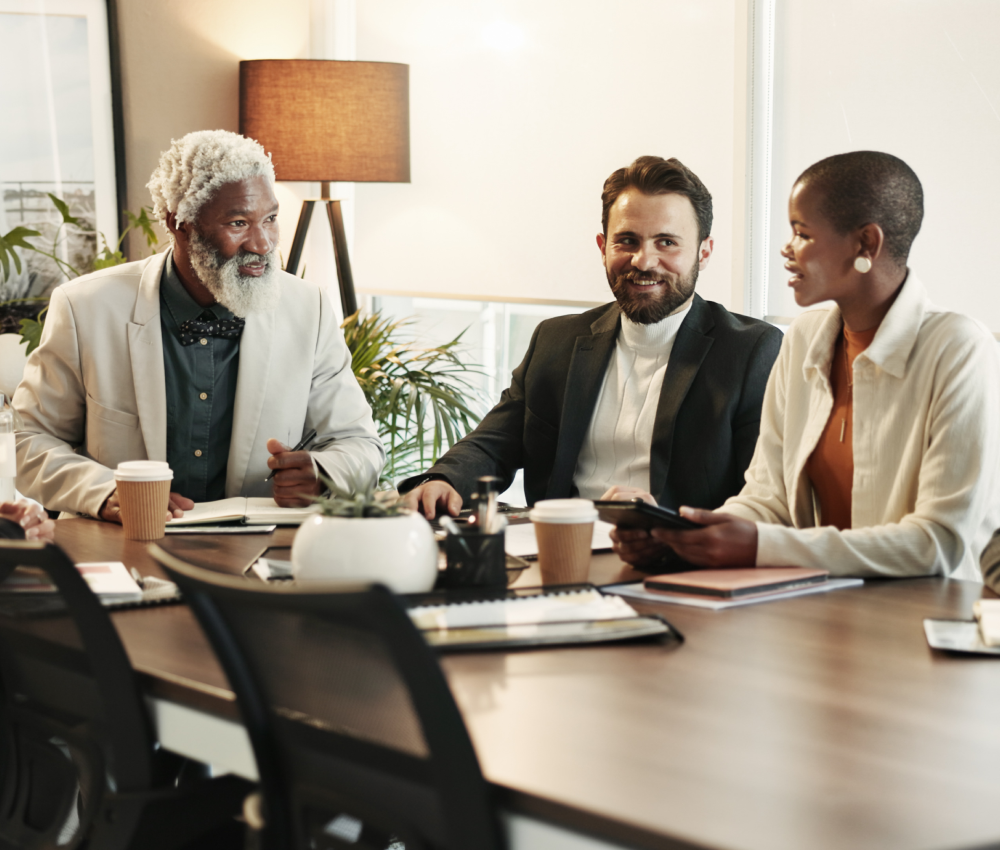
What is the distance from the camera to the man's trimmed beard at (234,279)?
8.56 feet

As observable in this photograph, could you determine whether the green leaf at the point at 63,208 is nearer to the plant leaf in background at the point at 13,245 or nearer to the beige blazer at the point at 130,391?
the plant leaf in background at the point at 13,245

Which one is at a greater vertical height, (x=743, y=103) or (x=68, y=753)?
(x=743, y=103)

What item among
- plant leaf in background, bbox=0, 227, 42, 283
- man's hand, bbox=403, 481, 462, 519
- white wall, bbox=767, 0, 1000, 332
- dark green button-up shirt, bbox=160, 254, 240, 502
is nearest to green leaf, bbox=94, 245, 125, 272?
plant leaf in background, bbox=0, 227, 42, 283

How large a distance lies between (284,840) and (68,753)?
0.43 m

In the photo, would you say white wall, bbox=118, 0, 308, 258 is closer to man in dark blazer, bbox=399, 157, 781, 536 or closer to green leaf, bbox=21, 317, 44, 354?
green leaf, bbox=21, 317, 44, 354

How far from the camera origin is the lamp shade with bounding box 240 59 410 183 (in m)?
3.87

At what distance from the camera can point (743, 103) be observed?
330 centimetres

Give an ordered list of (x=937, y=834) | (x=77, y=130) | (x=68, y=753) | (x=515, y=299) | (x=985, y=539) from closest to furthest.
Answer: (x=937, y=834) → (x=68, y=753) → (x=985, y=539) → (x=515, y=299) → (x=77, y=130)

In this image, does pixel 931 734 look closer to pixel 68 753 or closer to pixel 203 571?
pixel 203 571

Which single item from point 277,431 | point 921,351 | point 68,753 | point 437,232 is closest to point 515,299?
point 437,232

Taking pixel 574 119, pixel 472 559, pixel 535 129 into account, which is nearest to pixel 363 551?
pixel 472 559

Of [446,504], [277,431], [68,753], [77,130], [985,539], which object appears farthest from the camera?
[77,130]

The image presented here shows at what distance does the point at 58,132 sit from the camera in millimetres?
4344

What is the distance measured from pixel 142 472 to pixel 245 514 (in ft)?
0.77
